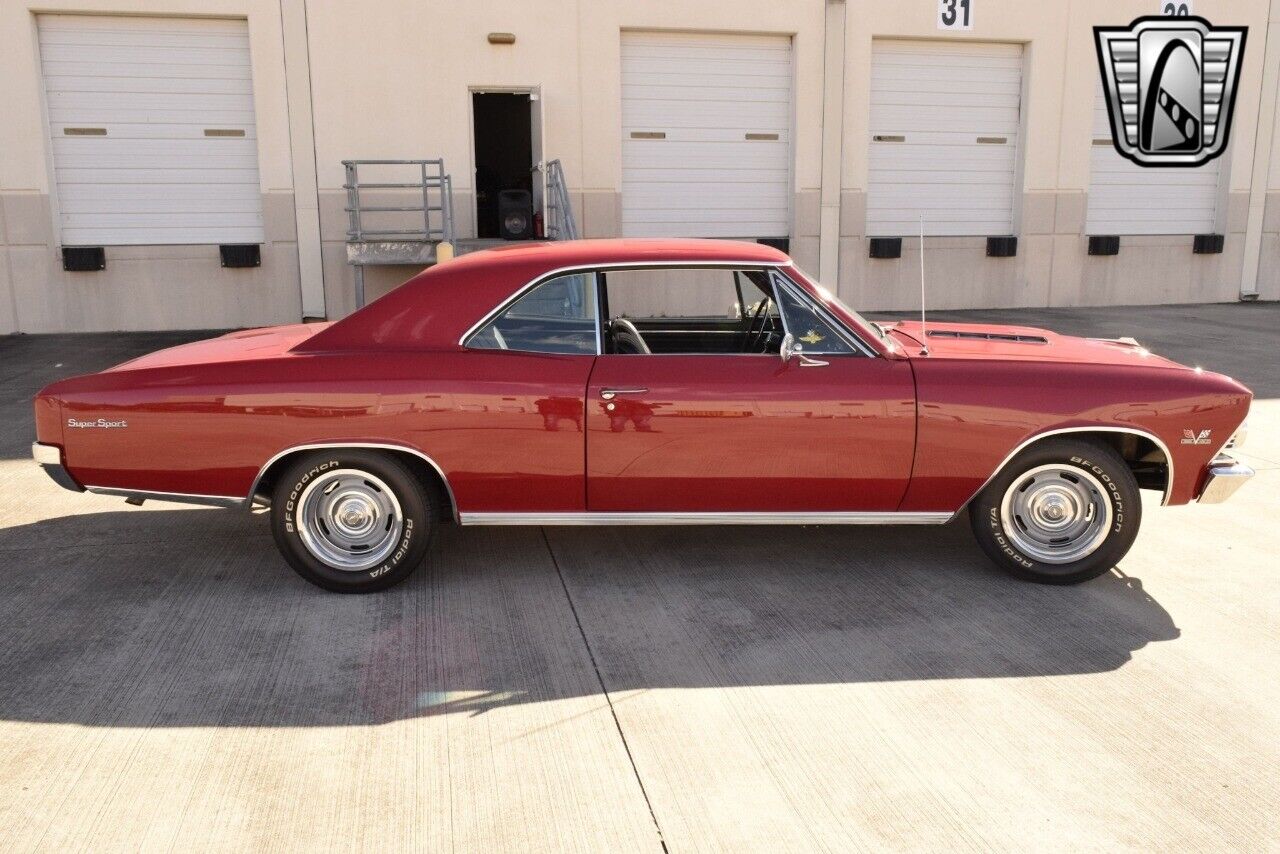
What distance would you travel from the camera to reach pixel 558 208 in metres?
14.4

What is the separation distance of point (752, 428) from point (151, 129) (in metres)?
12.3

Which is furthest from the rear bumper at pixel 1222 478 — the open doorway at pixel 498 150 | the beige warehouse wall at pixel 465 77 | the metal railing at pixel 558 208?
the open doorway at pixel 498 150

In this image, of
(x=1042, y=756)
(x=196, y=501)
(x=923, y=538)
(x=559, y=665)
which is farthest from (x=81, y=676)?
(x=923, y=538)

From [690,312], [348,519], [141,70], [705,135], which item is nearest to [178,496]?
[348,519]

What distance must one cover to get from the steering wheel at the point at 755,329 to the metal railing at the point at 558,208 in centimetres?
847

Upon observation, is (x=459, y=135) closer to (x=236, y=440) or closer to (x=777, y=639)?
(x=236, y=440)

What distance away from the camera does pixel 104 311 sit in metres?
14.3

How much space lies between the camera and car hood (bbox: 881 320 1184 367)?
493 cm

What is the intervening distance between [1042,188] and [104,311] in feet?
44.0

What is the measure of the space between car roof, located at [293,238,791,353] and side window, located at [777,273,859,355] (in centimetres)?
22

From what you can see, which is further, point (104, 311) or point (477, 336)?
point (104, 311)

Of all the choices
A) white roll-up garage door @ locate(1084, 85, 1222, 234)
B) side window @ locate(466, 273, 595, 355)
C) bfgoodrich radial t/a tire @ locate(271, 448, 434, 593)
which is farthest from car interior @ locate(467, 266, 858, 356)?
white roll-up garage door @ locate(1084, 85, 1222, 234)

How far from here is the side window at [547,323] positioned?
15.7ft

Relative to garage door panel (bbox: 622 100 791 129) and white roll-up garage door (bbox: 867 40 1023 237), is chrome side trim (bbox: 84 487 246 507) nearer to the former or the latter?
garage door panel (bbox: 622 100 791 129)
